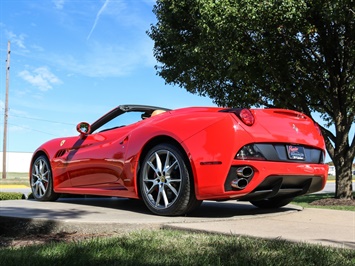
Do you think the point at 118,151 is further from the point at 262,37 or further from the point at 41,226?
the point at 262,37

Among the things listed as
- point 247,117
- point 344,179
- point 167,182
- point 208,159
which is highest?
point 247,117

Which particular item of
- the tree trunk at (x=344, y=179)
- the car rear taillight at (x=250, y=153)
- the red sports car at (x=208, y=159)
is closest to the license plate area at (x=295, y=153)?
the red sports car at (x=208, y=159)

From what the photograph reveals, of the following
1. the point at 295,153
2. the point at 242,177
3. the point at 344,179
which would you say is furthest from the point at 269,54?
the point at 242,177

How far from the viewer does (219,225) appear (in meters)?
3.69

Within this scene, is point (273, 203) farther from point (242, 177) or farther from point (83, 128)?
point (83, 128)

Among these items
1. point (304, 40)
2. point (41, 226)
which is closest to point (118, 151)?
point (41, 226)

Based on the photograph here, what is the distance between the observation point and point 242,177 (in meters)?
3.82

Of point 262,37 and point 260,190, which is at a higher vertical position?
point 262,37

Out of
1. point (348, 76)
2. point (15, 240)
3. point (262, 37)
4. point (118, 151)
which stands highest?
point (262, 37)

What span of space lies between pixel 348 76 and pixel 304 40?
1.68 m

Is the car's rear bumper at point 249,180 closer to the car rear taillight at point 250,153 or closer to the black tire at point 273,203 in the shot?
the car rear taillight at point 250,153

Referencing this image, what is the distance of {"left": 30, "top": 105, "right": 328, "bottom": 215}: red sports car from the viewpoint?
3822 millimetres

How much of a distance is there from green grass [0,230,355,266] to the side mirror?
112 inches

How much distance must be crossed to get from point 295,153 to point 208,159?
1.01 metres
